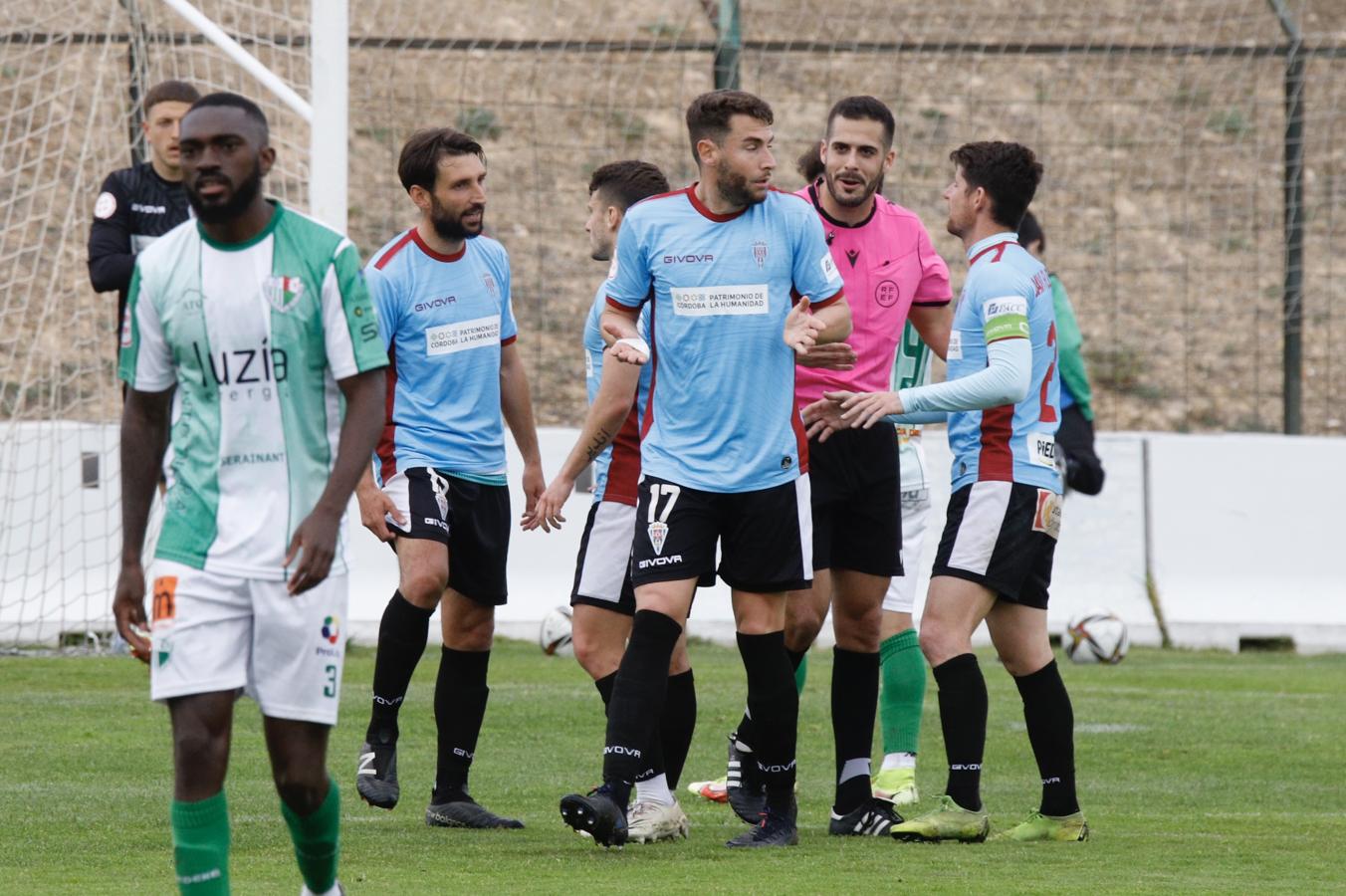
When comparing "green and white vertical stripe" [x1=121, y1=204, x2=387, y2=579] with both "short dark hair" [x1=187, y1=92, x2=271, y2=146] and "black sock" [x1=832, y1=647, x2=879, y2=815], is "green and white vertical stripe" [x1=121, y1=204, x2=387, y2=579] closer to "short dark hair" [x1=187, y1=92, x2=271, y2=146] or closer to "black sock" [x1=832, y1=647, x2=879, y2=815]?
"short dark hair" [x1=187, y1=92, x2=271, y2=146]

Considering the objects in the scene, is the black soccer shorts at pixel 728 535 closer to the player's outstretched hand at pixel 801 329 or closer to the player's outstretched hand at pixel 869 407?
the player's outstretched hand at pixel 869 407

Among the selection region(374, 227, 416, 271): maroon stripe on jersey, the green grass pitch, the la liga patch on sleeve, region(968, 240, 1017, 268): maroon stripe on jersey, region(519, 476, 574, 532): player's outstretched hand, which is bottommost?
the green grass pitch

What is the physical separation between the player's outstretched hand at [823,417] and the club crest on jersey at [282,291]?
2226mm

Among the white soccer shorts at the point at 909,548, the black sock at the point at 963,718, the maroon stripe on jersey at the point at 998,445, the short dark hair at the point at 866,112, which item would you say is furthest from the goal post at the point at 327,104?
the black sock at the point at 963,718

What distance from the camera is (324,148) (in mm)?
10289

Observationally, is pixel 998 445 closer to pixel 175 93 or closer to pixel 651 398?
pixel 651 398

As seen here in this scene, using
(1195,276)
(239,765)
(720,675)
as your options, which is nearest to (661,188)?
(239,765)

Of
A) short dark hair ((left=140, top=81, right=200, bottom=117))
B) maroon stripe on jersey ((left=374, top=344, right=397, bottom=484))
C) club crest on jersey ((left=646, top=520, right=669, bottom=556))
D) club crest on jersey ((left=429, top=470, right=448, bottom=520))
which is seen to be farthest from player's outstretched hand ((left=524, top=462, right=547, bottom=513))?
short dark hair ((left=140, top=81, right=200, bottom=117))

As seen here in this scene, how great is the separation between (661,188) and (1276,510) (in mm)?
7447

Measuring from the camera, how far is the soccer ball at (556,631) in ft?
39.2

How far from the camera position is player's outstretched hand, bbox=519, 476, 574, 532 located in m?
6.72

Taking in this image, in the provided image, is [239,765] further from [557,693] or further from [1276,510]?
[1276,510]

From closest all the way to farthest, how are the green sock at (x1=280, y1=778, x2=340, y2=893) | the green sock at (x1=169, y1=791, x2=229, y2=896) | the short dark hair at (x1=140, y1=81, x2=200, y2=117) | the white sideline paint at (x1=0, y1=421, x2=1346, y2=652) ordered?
the green sock at (x1=169, y1=791, x2=229, y2=896), the green sock at (x1=280, y1=778, x2=340, y2=893), the short dark hair at (x1=140, y1=81, x2=200, y2=117), the white sideline paint at (x1=0, y1=421, x2=1346, y2=652)

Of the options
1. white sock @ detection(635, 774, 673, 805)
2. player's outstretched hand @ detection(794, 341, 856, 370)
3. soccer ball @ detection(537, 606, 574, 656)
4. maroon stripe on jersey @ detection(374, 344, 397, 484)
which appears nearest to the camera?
player's outstretched hand @ detection(794, 341, 856, 370)
